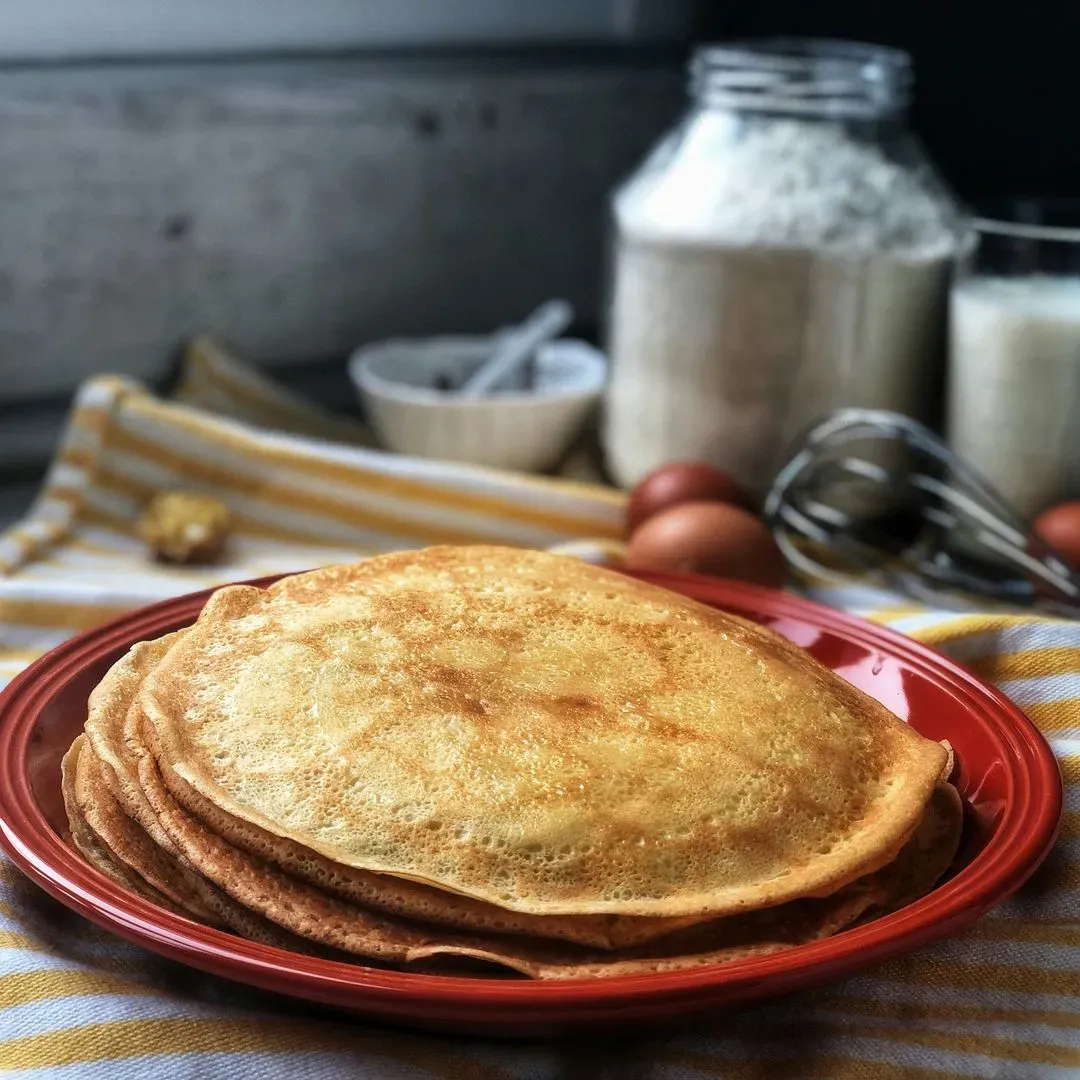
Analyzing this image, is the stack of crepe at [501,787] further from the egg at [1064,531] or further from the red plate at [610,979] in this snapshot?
the egg at [1064,531]

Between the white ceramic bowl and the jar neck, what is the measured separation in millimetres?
397

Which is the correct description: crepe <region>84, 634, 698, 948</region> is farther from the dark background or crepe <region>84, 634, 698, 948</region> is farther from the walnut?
the dark background

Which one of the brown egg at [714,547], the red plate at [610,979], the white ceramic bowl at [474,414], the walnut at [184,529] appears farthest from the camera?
the white ceramic bowl at [474,414]

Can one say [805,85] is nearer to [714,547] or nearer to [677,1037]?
[714,547]

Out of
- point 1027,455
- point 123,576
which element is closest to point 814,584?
point 1027,455

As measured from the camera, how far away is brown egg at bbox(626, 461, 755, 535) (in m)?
1.50

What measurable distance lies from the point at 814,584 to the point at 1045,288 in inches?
15.3

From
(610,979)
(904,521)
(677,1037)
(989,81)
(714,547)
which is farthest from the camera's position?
(989,81)

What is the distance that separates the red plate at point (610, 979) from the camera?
0.68 metres

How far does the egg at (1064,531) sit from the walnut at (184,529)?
2.70 ft

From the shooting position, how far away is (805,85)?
4.96ft

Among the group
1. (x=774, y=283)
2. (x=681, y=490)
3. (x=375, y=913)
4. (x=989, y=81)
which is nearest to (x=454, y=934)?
(x=375, y=913)

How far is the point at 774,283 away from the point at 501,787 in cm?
89

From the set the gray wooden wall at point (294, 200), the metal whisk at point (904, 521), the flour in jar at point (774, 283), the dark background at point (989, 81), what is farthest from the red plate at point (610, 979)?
the dark background at point (989, 81)
